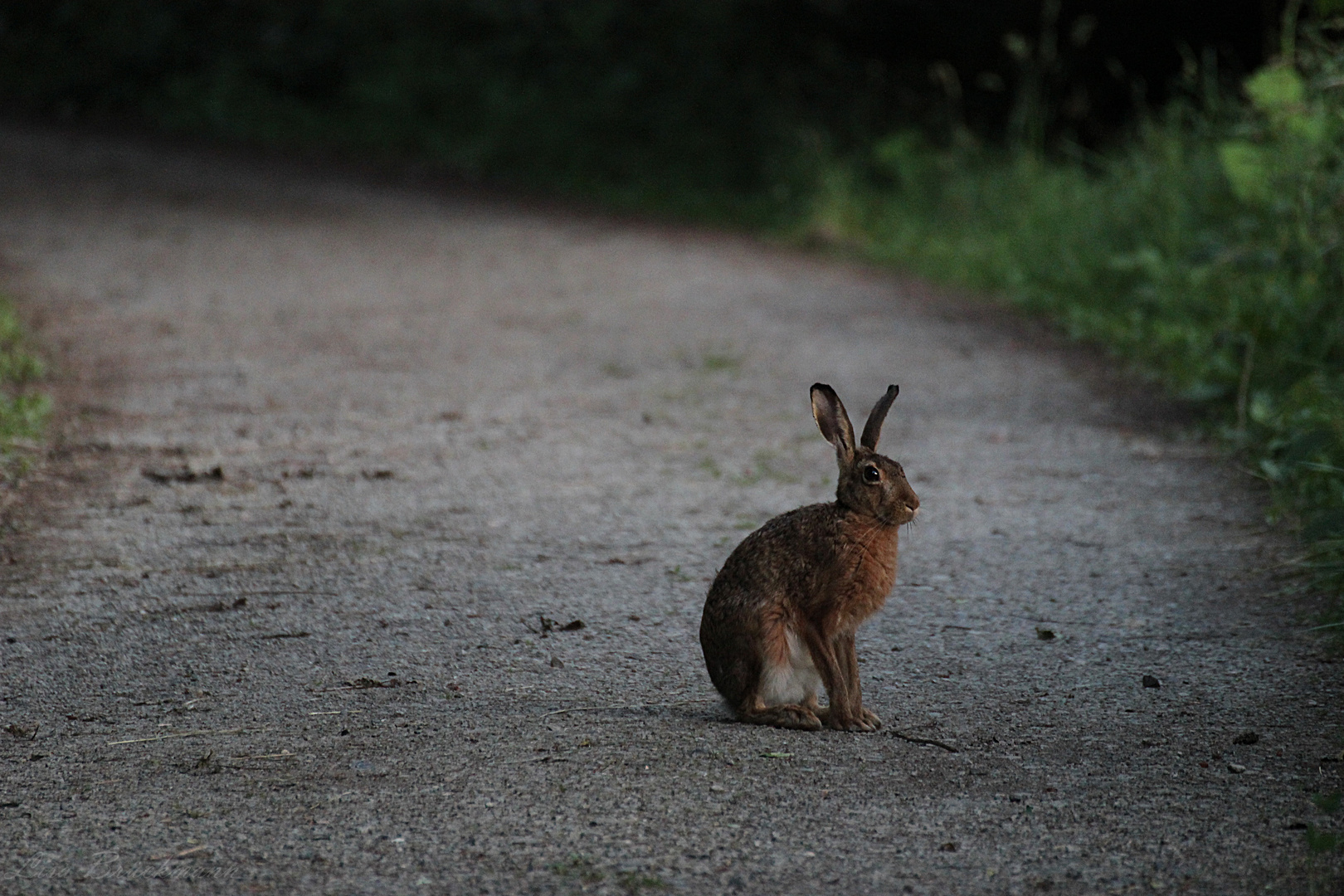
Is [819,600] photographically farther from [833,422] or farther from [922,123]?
[922,123]

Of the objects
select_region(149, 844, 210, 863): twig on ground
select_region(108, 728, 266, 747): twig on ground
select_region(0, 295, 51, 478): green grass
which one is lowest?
select_region(149, 844, 210, 863): twig on ground

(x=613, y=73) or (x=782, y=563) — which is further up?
(x=613, y=73)

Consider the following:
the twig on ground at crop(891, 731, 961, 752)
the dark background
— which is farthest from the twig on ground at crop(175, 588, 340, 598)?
the dark background

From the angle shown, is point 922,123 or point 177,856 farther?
point 922,123

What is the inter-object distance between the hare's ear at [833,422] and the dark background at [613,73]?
9304 millimetres

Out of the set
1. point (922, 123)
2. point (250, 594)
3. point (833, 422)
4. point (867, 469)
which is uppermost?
point (922, 123)

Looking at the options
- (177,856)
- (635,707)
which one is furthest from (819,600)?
(177,856)

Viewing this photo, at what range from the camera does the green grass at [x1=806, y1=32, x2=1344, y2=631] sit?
6.49m

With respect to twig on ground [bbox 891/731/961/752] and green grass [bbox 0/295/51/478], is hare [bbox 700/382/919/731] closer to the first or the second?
twig on ground [bbox 891/731/961/752]

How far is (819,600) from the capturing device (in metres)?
3.86

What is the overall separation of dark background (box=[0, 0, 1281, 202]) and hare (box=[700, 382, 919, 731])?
30.8 ft

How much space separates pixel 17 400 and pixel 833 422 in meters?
4.43

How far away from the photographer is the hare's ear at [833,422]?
155 inches

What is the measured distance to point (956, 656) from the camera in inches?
177
